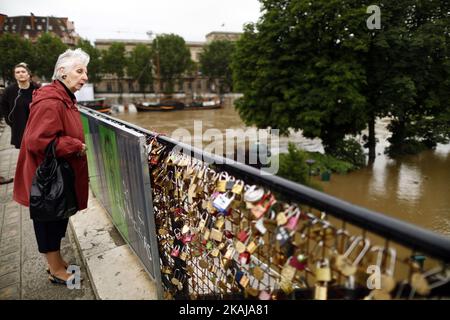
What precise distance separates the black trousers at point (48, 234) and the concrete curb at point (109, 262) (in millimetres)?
371

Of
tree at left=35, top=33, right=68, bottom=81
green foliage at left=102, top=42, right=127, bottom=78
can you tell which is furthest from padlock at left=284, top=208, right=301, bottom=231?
green foliage at left=102, top=42, right=127, bottom=78

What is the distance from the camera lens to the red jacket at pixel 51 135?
202cm

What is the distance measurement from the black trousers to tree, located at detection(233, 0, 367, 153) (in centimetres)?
1395

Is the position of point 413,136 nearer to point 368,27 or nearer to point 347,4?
point 368,27

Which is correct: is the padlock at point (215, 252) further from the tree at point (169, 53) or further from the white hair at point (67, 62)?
the tree at point (169, 53)

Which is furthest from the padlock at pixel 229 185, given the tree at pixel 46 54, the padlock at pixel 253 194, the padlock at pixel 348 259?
the tree at pixel 46 54

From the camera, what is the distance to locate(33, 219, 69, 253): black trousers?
2340 millimetres

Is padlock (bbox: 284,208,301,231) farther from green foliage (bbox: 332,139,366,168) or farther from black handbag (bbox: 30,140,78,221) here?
green foliage (bbox: 332,139,366,168)

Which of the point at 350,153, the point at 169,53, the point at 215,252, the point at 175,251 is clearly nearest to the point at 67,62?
the point at 175,251

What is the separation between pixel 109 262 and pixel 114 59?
200 feet

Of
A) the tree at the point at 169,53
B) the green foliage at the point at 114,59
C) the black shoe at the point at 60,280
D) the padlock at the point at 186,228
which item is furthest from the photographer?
the tree at the point at 169,53

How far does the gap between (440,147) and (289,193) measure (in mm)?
26662
